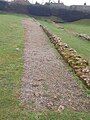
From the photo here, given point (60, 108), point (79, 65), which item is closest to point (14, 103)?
point (60, 108)

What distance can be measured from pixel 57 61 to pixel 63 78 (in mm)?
3479

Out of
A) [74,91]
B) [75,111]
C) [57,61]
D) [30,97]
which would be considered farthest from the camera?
[57,61]

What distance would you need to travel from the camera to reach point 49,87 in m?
10.6

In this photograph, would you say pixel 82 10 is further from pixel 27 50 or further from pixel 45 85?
pixel 45 85

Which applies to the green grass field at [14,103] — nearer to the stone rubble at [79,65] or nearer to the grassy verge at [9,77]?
the grassy verge at [9,77]

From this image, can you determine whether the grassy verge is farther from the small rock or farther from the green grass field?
the small rock

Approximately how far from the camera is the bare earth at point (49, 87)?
9030 millimetres

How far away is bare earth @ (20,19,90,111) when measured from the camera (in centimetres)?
903

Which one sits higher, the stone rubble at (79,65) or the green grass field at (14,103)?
the green grass field at (14,103)

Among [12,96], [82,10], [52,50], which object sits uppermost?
[12,96]

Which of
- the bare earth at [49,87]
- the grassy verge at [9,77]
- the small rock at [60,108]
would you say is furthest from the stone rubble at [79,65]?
the small rock at [60,108]

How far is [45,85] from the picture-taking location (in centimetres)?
1073

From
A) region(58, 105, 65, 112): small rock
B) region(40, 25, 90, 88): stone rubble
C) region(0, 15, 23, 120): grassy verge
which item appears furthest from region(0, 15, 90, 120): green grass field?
region(40, 25, 90, 88): stone rubble

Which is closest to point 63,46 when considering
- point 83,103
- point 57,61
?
point 57,61
